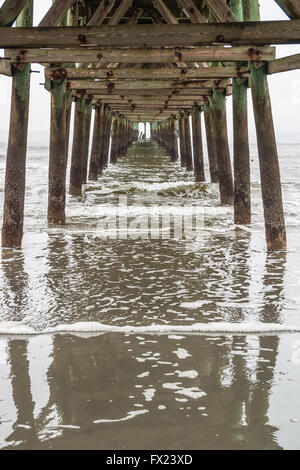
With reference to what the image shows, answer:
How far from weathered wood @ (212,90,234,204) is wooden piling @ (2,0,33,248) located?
366 centimetres

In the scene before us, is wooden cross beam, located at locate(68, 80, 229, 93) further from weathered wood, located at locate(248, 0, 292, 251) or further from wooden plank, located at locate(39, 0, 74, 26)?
wooden plank, located at locate(39, 0, 74, 26)

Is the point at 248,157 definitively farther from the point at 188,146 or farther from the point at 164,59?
the point at 188,146

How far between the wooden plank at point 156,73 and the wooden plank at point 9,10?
2347 millimetres

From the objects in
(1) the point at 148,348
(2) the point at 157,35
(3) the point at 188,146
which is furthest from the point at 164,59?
(3) the point at 188,146

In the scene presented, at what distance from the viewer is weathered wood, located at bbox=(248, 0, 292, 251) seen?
5168 mm

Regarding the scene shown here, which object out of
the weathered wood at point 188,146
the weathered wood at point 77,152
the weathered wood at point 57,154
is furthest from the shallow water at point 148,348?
the weathered wood at point 188,146

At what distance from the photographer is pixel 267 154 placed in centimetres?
517

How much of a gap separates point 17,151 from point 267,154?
2.35m

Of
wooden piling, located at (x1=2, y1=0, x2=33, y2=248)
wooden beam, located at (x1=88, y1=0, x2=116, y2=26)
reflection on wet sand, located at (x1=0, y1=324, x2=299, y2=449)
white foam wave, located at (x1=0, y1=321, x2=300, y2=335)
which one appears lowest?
reflection on wet sand, located at (x1=0, y1=324, x2=299, y2=449)

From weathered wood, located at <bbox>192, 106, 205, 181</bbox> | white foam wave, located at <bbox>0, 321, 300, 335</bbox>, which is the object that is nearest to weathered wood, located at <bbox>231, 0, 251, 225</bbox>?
white foam wave, located at <bbox>0, 321, 300, 335</bbox>

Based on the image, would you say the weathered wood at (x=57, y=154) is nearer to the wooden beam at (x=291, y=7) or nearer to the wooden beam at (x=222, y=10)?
the wooden beam at (x=222, y=10)

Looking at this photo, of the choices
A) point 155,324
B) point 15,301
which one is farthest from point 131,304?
point 15,301

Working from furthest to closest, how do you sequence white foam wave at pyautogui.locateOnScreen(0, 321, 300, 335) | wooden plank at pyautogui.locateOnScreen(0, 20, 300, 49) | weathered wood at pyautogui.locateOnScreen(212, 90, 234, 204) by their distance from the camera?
1. weathered wood at pyautogui.locateOnScreen(212, 90, 234, 204)
2. wooden plank at pyautogui.locateOnScreen(0, 20, 300, 49)
3. white foam wave at pyautogui.locateOnScreen(0, 321, 300, 335)

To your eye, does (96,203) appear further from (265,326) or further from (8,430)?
(8,430)
